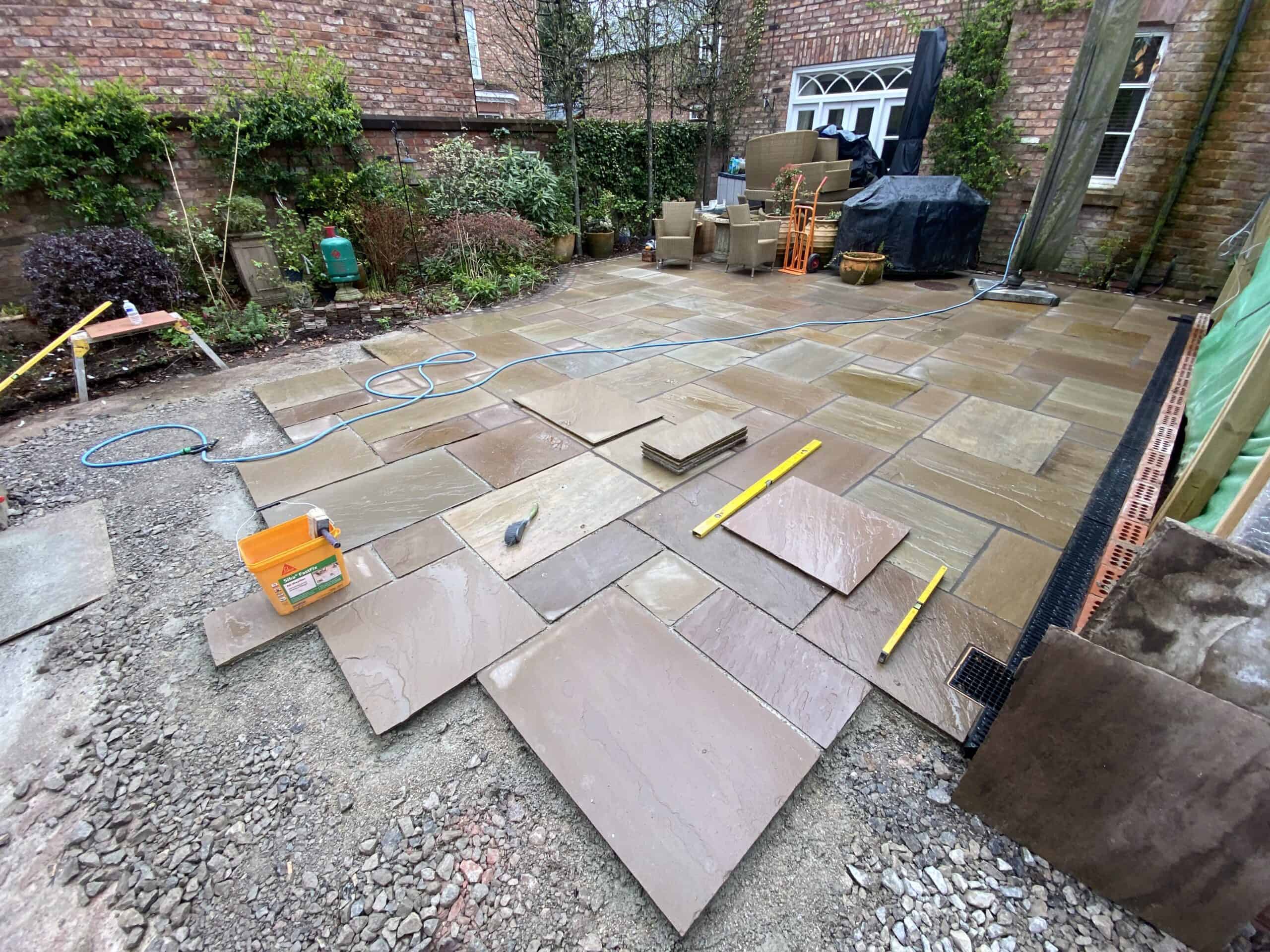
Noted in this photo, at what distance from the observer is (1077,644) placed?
107 cm

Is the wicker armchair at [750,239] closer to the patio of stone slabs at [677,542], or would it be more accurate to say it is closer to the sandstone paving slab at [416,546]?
the patio of stone slabs at [677,542]

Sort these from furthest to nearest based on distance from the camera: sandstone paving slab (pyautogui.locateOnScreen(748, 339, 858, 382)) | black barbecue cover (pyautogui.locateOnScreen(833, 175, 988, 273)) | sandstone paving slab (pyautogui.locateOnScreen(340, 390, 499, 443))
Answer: black barbecue cover (pyautogui.locateOnScreen(833, 175, 988, 273)), sandstone paving slab (pyautogui.locateOnScreen(748, 339, 858, 382)), sandstone paving slab (pyautogui.locateOnScreen(340, 390, 499, 443))

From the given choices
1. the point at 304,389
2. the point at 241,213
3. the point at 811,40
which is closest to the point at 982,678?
the point at 304,389

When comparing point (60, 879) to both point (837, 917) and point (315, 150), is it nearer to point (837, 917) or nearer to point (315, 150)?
point (837, 917)

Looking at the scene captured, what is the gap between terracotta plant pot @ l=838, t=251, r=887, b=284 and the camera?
5742mm

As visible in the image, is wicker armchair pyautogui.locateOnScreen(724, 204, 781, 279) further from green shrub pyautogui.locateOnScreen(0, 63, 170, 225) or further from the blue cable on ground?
green shrub pyautogui.locateOnScreen(0, 63, 170, 225)

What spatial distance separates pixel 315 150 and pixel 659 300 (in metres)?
3.63

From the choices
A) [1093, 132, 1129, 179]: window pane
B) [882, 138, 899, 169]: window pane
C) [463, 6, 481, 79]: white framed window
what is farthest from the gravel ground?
[463, 6, 481, 79]: white framed window


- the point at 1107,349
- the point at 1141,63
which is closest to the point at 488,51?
the point at 1141,63

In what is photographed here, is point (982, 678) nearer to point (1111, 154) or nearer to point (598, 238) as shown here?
point (598, 238)

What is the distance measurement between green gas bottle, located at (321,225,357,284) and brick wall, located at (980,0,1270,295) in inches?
288

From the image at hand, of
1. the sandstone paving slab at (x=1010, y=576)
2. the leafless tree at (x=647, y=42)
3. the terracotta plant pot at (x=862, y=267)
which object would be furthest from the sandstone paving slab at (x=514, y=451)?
the leafless tree at (x=647, y=42)

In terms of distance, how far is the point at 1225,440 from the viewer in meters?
1.84

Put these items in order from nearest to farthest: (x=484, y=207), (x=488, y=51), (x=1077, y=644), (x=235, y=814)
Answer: (x=1077, y=644)
(x=235, y=814)
(x=484, y=207)
(x=488, y=51)
